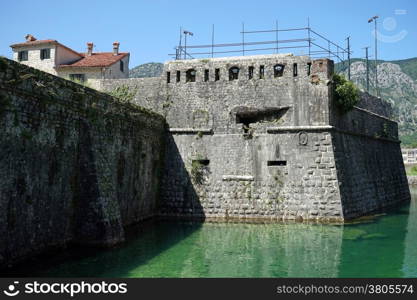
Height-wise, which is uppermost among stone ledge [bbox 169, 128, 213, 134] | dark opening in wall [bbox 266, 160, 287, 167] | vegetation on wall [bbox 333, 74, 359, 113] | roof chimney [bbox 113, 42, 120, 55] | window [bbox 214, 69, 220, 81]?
roof chimney [bbox 113, 42, 120, 55]

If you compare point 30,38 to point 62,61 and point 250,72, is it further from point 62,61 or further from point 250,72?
point 250,72

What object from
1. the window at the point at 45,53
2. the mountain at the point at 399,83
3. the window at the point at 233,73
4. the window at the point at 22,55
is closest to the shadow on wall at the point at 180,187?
the window at the point at 233,73

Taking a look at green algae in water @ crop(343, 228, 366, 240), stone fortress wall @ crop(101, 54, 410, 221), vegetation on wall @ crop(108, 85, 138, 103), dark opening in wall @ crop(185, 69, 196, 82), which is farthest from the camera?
vegetation on wall @ crop(108, 85, 138, 103)

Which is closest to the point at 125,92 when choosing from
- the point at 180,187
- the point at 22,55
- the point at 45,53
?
the point at 180,187

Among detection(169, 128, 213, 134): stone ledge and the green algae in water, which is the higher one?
detection(169, 128, 213, 134): stone ledge

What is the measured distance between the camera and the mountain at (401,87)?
126 meters

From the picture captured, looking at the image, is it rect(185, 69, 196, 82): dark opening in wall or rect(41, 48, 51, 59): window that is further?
rect(41, 48, 51, 59): window

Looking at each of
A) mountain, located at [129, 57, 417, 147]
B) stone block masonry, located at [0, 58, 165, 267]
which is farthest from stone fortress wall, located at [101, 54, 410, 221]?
mountain, located at [129, 57, 417, 147]

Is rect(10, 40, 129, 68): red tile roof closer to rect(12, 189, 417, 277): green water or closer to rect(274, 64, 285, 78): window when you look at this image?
rect(274, 64, 285, 78): window

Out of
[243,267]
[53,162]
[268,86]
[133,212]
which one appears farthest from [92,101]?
[268,86]

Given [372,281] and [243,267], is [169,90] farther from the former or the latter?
[372,281]

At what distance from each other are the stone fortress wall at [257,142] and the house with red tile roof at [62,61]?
9.95 metres

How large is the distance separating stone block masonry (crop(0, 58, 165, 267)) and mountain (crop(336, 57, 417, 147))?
386 ft

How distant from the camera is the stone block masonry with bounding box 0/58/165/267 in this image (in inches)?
365
